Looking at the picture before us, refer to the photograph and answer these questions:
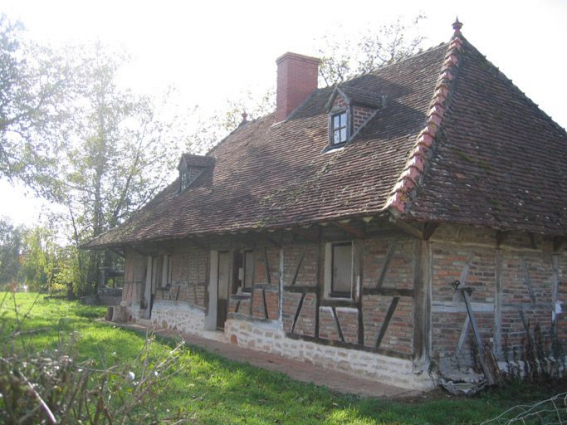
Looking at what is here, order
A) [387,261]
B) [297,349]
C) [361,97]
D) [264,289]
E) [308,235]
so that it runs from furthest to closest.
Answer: [264,289] → [361,97] → [297,349] → [308,235] → [387,261]

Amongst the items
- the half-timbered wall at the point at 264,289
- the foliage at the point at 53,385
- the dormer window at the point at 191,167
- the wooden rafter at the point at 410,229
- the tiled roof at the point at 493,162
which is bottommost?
the foliage at the point at 53,385

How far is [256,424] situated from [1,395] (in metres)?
4.07

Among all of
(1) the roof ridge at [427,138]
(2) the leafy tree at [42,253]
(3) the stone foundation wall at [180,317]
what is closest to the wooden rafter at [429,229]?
(1) the roof ridge at [427,138]

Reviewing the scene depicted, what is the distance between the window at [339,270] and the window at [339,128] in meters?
2.76

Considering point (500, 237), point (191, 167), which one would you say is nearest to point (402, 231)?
point (500, 237)

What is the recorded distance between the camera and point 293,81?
17312 millimetres

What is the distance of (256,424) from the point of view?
6758 mm

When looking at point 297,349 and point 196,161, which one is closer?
point 297,349

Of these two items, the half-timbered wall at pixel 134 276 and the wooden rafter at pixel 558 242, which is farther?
the half-timbered wall at pixel 134 276

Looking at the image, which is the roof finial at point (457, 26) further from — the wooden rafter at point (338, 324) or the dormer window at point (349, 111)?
the wooden rafter at point (338, 324)

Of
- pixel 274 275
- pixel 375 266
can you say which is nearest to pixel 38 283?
pixel 274 275

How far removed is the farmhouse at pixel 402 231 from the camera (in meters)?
9.05

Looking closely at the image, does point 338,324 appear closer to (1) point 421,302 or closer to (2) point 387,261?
(2) point 387,261

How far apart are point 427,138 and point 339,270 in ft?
9.64
